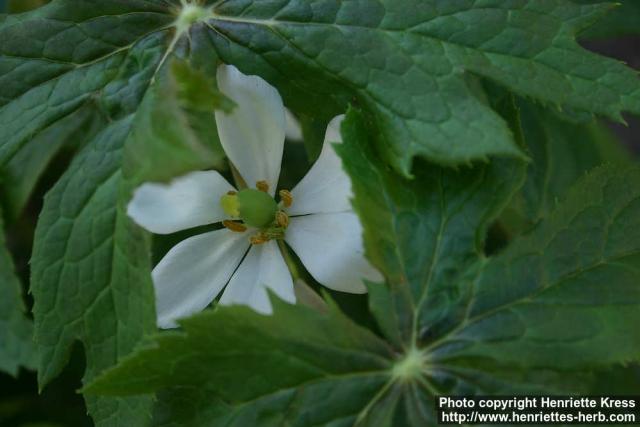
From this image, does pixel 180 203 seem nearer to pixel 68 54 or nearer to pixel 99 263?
pixel 99 263

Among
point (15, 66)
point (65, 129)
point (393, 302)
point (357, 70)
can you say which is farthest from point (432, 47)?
point (65, 129)

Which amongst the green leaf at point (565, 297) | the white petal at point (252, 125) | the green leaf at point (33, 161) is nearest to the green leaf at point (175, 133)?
the white petal at point (252, 125)

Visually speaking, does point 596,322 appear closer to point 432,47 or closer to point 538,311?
point 538,311

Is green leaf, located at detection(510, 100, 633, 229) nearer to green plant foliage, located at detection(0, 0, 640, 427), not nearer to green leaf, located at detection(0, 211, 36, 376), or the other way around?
green plant foliage, located at detection(0, 0, 640, 427)

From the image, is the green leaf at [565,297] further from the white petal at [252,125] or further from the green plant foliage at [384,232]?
the white petal at [252,125]

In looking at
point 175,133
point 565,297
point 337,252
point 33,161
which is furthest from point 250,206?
point 33,161

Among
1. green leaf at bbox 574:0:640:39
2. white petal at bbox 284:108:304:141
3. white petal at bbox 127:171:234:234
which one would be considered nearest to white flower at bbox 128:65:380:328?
white petal at bbox 127:171:234:234
